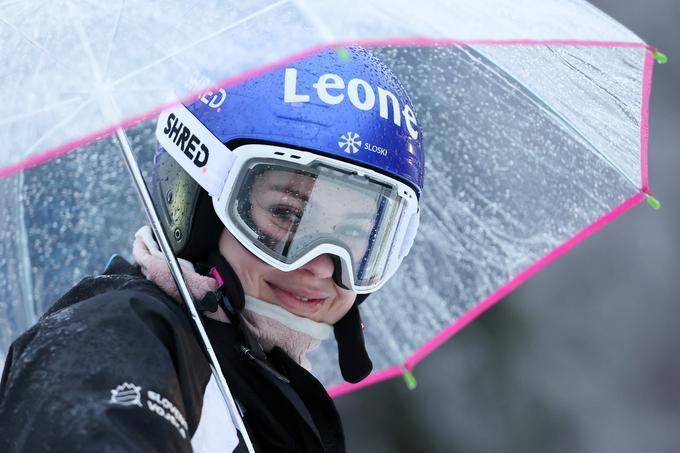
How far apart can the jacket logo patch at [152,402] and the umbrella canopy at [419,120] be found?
1.12 feet

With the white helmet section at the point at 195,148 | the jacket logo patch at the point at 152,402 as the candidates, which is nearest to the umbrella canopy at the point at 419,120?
the white helmet section at the point at 195,148

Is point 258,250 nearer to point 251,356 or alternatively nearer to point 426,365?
point 251,356

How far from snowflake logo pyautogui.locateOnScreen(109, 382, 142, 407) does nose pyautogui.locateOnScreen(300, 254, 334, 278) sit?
648mm

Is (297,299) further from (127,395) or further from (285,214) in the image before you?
(127,395)

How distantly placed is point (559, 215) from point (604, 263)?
3.71 m

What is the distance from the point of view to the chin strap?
2307 millimetres

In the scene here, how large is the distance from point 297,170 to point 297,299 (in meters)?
0.25

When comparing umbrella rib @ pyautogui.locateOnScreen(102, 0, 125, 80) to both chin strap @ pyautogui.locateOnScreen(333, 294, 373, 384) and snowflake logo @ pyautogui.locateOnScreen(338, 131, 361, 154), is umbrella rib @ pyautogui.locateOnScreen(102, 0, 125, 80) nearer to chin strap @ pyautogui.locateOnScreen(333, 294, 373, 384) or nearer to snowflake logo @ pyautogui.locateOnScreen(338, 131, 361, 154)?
snowflake logo @ pyautogui.locateOnScreen(338, 131, 361, 154)

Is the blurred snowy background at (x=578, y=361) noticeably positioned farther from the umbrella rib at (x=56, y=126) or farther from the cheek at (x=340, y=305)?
the umbrella rib at (x=56, y=126)

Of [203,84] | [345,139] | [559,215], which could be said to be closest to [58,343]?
[203,84]

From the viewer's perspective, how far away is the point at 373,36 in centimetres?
157

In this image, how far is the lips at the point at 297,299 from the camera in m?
2.06

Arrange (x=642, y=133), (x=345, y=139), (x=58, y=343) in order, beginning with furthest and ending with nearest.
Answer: (x=642, y=133) → (x=345, y=139) → (x=58, y=343)

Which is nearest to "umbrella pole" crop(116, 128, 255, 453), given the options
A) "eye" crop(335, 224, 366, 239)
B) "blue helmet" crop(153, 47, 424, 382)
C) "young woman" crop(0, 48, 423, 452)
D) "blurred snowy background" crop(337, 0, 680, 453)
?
"young woman" crop(0, 48, 423, 452)
